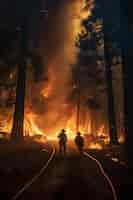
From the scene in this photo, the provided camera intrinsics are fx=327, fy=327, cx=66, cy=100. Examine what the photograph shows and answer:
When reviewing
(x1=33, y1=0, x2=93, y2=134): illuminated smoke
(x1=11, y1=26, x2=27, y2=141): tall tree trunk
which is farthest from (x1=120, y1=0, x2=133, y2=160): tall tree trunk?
(x1=33, y1=0, x2=93, y2=134): illuminated smoke

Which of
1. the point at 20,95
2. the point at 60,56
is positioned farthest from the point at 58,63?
the point at 20,95

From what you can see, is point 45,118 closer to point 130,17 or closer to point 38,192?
point 130,17

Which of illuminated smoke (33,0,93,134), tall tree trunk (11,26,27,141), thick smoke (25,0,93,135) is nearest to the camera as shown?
tall tree trunk (11,26,27,141)

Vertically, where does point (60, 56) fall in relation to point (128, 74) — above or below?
above

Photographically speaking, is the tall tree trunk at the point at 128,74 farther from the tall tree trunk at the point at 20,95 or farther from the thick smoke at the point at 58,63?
the thick smoke at the point at 58,63

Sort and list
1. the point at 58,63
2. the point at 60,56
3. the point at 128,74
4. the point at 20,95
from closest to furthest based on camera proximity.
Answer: the point at 128,74
the point at 20,95
the point at 58,63
the point at 60,56

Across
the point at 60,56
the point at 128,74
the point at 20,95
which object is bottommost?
the point at 128,74

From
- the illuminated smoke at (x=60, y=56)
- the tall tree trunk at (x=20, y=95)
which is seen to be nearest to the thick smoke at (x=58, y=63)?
the illuminated smoke at (x=60, y=56)

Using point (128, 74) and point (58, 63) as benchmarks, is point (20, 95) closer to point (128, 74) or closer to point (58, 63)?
point (128, 74)

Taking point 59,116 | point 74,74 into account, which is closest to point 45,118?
point 59,116

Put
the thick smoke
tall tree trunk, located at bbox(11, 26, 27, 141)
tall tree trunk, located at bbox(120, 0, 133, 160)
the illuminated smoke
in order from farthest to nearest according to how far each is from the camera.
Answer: the illuminated smoke → the thick smoke → tall tree trunk, located at bbox(11, 26, 27, 141) → tall tree trunk, located at bbox(120, 0, 133, 160)

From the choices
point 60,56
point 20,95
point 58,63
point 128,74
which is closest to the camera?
point 128,74

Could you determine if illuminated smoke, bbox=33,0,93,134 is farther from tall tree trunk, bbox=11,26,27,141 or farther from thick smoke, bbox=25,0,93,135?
tall tree trunk, bbox=11,26,27,141

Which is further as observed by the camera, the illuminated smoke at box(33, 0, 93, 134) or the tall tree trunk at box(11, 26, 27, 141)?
the illuminated smoke at box(33, 0, 93, 134)
